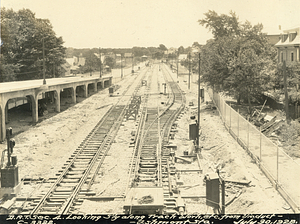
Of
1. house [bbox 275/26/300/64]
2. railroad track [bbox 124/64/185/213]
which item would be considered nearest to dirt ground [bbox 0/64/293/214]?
railroad track [bbox 124/64/185/213]

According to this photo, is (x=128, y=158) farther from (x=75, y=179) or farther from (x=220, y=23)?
(x=220, y=23)

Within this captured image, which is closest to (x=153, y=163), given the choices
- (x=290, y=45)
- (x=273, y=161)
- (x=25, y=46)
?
(x=273, y=161)

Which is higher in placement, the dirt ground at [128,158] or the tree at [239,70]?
the tree at [239,70]

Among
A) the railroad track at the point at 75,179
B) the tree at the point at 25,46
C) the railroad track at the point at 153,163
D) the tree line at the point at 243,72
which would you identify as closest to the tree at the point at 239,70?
the tree line at the point at 243,72

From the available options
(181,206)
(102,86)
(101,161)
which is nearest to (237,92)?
(101,161)

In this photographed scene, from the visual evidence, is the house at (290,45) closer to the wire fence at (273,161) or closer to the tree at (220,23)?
the tree at (220,23)

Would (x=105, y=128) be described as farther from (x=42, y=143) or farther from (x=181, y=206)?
(x=181, y=206)

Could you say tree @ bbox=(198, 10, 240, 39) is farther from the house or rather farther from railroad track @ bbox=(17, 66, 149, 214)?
railroad track @ bbox=(17, 66, 149, 214)

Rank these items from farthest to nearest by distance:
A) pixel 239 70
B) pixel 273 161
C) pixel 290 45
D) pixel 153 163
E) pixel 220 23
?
pixel 220 23
pixel 290 45
pixel 239 70
pixel 153 163
pixel 273 161
